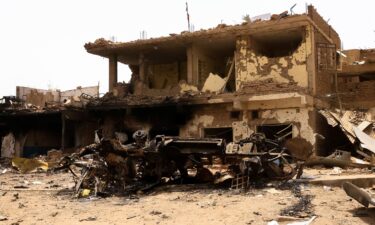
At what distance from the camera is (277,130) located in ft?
65.2

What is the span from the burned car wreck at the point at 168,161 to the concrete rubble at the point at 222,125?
0.04 m

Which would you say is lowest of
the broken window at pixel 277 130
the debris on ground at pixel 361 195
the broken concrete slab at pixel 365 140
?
the debris on ground at pixel 361 195

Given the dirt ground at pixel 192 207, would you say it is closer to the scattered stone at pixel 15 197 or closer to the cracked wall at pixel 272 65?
the scattered stone at pixel 15 197

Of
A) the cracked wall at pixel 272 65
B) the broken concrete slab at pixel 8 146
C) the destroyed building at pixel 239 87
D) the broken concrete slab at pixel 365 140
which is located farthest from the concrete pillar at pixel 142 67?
the broken concrete slab at pixel 365 140

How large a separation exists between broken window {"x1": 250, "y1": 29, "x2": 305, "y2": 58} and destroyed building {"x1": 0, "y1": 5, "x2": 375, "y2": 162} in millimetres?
46

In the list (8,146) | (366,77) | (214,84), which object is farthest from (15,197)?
(366,77)

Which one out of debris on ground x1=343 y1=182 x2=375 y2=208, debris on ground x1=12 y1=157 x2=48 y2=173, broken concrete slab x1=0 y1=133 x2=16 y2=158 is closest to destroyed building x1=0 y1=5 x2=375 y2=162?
debris on ground x1=12 y1=157 x2=48 y2=173

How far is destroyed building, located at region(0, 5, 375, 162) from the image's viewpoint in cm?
1848

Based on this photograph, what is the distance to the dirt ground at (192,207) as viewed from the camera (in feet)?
28.1

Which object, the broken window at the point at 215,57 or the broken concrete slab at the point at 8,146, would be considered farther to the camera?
the broken concrete slab at the point at 8,146

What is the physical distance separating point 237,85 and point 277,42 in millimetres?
3083

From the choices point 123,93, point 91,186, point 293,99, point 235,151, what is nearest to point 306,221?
point 235,151

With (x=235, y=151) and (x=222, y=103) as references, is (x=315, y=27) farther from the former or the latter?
(x=235, y=151)

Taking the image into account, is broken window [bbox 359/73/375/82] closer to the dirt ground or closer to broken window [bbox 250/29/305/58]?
broken window [bbox 250/29/305/58]
